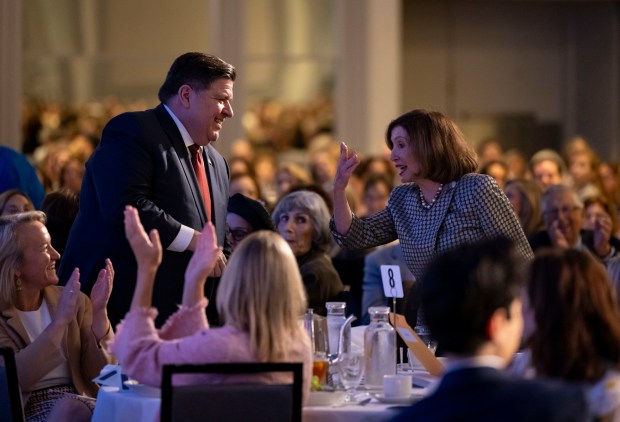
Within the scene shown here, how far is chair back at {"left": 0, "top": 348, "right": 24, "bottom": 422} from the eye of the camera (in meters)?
3.96

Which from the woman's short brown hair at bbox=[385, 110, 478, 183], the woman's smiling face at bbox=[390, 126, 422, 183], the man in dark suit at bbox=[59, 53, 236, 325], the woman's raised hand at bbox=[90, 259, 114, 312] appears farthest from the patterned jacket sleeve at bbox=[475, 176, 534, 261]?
the woman's raised hand at bbox=[90, 259, 114, 312]

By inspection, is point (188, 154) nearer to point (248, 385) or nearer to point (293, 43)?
point (248, 385)

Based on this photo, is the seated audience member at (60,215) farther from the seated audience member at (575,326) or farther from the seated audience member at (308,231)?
the seated audience member at (575,326)

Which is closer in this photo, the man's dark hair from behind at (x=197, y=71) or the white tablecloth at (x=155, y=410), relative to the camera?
the white tablecloth at (x=155, y=410)

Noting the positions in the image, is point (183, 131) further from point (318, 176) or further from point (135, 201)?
point (318, 176)

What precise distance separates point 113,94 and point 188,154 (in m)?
10.8

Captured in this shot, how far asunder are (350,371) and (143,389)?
660 millimetres

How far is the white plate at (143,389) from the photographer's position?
12.5 feet

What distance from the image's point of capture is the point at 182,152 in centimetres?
485

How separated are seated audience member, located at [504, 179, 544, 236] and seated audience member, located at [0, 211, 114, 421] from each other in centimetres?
345

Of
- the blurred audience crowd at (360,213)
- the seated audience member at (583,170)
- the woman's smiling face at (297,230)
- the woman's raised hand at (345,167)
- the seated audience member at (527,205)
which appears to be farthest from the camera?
the seated audience member at (583,170)

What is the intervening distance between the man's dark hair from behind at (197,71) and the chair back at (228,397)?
1.65m

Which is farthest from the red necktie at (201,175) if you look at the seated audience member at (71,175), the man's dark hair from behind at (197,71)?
the seated audience member at (71,175)

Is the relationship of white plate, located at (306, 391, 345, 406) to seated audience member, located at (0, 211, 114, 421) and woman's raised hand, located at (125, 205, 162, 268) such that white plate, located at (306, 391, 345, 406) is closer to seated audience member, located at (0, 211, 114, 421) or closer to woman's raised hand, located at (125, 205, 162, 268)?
woman's raised hand, located at (125, 205, 162, 268)
